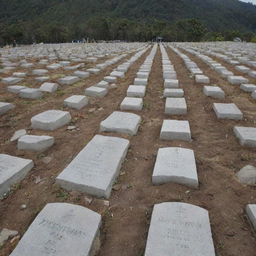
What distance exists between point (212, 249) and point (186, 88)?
4041 millimetres

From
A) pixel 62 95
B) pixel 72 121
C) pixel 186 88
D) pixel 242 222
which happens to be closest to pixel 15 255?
pixel 242 222

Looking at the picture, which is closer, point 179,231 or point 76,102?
point 179,231

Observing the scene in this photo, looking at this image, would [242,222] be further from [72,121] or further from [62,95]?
[62,95]

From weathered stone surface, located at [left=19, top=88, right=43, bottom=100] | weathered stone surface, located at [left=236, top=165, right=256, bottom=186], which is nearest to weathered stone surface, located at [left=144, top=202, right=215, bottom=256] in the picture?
weathered stone surface, located at [left=236, top=165, right=256, bottom=186]

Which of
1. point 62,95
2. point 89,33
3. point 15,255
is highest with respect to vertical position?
point 15,255

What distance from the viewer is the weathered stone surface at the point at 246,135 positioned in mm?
2804

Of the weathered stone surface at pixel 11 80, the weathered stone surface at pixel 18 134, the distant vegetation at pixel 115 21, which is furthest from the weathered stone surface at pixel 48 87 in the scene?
the distant vegetation at pixel 115 21

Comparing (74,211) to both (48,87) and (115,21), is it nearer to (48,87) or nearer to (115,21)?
(48,87)

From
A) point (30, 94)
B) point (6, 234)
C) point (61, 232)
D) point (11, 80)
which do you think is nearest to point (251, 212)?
point (61, 232)

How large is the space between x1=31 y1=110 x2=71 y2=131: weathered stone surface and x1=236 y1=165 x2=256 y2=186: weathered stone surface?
2.36 metres

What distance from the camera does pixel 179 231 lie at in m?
1.65

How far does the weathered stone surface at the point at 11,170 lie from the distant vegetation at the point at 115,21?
3293 centimetres

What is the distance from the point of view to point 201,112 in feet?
12.9

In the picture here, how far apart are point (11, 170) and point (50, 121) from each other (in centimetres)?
113
